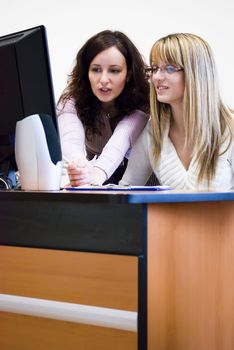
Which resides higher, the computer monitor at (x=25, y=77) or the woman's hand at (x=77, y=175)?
the computer monitor at (x=25, y=77)

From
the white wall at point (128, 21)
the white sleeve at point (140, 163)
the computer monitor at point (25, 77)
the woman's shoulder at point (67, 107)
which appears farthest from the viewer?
the white wall at point (128, 21)

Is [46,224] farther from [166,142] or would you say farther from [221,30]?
[221,30]

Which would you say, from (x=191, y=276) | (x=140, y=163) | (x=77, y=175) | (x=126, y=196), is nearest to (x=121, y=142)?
(x=140, y=163)

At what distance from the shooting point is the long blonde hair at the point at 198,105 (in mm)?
2070

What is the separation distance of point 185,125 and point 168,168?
6.8 inches

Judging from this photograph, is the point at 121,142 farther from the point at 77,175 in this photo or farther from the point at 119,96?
the point at 77,175

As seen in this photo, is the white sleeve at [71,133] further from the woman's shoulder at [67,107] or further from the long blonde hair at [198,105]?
the long blonde hair at [198,105]

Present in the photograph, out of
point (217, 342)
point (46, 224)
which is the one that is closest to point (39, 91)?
point (46, 224)

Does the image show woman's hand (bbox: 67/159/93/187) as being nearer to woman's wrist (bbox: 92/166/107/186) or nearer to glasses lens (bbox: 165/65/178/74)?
woman's wrist (bbox: 92/166/107/186)

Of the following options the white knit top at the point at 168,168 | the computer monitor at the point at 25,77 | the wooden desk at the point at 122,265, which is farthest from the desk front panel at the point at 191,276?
the white knit top at the point at 168,168

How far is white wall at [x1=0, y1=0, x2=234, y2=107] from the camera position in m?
3.25

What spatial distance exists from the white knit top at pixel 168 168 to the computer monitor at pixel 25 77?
712 millimetres

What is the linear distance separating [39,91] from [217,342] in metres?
0.73

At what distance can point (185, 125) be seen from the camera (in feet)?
6.95
